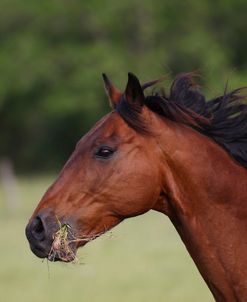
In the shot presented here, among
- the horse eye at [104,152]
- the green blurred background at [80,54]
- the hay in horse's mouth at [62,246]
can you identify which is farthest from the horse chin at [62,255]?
the green blurred background at [80,54]

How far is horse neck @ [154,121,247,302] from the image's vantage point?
4.54 metres

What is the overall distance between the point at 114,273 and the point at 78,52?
32.6 m

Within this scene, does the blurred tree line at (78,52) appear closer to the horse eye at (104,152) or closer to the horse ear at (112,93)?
the horse ear at (112,93)

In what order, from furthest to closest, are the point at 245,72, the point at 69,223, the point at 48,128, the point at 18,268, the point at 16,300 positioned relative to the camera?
the point at 48,128, the point at 245,72, the point at 18,268, the point at 16,300, the point at 69,223

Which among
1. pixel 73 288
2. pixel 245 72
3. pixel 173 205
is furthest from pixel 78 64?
pixel 173 205

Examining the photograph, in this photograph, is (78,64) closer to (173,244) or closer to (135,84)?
(173,244)

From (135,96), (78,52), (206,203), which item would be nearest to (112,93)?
(135,96)

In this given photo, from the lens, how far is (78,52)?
1748 inches

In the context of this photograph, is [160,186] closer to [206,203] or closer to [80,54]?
[206,203]

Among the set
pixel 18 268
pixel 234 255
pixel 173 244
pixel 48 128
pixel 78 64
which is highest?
pixel 234 255

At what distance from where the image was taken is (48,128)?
45.8 meters

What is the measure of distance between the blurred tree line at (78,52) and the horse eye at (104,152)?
126ft

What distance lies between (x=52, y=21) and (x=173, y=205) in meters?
42.0

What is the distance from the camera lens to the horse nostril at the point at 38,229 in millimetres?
4477
